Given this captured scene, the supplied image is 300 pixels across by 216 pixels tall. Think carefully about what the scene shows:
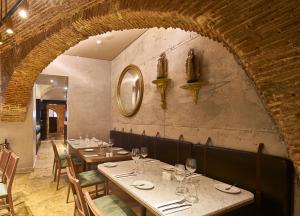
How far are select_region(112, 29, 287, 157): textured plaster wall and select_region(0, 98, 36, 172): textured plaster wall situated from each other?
308cm

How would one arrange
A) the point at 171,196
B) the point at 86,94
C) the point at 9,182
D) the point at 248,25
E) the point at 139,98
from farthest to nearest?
the point at 86,94 < the point at 139,98 < the point at 9,182 < the point at 171,196 < the point at 248,25

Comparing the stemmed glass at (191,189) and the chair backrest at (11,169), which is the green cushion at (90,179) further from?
the stemmed glass at (191,189)

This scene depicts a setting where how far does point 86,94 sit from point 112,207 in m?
4.65

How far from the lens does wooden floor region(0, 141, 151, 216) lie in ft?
9.91

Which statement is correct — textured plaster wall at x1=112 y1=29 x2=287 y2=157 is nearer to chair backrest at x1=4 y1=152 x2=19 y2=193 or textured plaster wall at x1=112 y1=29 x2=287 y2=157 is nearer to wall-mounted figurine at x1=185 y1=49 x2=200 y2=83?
wall-mounted figurine at x1=185 y1=49 x2=200 y2=83

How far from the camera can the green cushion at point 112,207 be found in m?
2.00

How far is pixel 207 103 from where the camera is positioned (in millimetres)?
2885

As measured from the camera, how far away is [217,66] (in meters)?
2.74

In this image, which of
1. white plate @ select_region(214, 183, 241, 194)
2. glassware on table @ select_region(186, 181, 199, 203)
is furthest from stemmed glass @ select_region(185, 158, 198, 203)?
white plate @ select_region(214, 183, 241, 194)

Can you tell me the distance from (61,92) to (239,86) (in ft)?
40.7

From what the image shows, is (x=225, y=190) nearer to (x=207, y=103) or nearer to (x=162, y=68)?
(x=207, y=103)

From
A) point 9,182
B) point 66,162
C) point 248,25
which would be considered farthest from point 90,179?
point 248,25

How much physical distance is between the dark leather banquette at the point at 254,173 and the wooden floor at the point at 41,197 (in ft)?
4.33

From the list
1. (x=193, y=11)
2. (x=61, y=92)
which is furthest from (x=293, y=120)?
(x=61, y=92)
